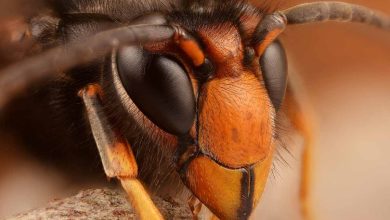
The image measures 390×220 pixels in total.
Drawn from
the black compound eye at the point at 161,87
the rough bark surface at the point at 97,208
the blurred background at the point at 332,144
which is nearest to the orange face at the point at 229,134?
the black compound eye at the point at 161,87

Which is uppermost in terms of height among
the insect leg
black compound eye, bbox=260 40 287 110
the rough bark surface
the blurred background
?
black compound eye, bbox=260 40 287 110

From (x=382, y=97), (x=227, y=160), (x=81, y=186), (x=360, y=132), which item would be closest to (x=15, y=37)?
(x=81, y=186)

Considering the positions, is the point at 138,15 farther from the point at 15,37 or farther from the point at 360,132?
the point at 360,132

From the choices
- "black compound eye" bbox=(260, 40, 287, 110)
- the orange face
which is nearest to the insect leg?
the orange face

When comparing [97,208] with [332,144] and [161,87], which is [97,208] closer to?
[161,87]

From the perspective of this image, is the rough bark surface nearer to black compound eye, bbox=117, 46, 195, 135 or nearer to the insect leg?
the insect leg

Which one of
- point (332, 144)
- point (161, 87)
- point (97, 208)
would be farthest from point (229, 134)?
point (332, 144)

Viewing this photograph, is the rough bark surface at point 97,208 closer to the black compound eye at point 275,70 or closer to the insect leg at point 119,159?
the insect leg at point 119,159
